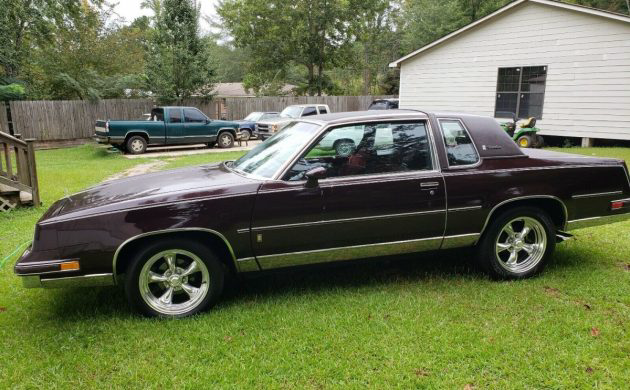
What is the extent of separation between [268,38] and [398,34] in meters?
18.8

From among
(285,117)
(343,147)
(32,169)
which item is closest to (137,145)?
(285,117)

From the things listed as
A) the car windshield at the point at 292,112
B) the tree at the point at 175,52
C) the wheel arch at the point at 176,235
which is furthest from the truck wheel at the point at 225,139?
the wheel arch at the point at 176,235

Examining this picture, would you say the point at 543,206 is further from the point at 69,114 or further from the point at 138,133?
the point at 69,114

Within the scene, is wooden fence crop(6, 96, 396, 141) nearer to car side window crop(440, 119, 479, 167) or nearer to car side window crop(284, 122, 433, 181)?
car side window crop(284, 122, 433, 181)

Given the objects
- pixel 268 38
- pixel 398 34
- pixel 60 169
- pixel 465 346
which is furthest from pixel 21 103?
pixel 398 34

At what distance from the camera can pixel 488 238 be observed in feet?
14.0

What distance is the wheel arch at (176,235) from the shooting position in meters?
3.45

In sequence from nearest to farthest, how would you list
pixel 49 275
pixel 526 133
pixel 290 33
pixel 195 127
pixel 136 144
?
pixel 49 275 < pixel 526 133 < pixel 136 144 < pixel 195 127 < pixel 290 33

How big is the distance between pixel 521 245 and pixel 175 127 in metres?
15.1

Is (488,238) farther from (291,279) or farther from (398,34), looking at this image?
(398,34)

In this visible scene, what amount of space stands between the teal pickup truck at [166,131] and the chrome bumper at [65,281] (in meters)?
13.6

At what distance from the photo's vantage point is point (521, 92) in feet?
54.7

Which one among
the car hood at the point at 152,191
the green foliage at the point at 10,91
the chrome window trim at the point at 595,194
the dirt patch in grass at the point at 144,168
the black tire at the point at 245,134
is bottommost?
the dirt patch in grass at the point at 144,168

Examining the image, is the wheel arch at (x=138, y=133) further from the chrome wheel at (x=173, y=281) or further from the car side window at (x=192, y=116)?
the chrome wheel at (x=173, y=281)
